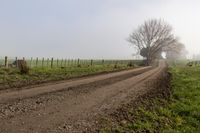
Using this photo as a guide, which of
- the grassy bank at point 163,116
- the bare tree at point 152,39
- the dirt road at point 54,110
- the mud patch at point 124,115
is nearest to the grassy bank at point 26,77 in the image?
the dirt road at point 54,110

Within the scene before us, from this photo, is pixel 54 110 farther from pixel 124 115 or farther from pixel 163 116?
pixel 163 116

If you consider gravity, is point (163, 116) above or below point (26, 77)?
below

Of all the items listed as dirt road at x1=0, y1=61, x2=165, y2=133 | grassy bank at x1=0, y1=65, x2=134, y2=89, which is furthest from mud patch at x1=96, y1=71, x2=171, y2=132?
grassy bank at x1=0, y1=65, x2=134, y2=89

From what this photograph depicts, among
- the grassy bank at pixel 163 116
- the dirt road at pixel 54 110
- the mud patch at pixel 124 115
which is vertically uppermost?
the dirt road at pixel 54 110

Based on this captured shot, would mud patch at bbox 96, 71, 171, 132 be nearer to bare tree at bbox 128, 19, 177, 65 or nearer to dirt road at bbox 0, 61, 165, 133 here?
dirt road at bbox 0, 61, 165, 133

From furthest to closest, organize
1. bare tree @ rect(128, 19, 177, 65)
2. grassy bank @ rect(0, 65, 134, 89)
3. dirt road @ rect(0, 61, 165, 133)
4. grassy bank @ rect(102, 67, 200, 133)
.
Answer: bare tree @ rect(128, 19, 177, 65)
grassy bank @ rect(0, 65, 134, 89)
grassy bank @ rect(102, 67, 200, 133)
dirt road @ rect(0, 61, 165, 133)

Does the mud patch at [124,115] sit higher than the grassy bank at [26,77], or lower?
lower

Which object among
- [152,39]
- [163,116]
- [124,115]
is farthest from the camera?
[152,39]

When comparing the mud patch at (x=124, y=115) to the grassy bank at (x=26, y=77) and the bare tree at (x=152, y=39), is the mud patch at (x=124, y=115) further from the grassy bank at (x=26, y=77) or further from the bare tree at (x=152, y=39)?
the bare tree at (x=152, y=39)

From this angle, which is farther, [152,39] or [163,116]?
[152,39]

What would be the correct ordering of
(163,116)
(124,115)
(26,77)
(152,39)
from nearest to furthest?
(124,115) < (163,116) < (26,77) < (152,39)

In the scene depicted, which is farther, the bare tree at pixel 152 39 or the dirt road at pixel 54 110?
the bare tree at pixel 152 39

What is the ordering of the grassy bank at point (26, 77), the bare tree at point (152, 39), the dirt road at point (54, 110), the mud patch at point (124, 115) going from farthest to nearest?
the bare tree at point (152, 39), the grassy bank at point (26, 77), the mud patch at point (124, 115), the dirt road at point (54, 110)

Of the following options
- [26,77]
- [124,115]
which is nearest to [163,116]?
[124,115]
